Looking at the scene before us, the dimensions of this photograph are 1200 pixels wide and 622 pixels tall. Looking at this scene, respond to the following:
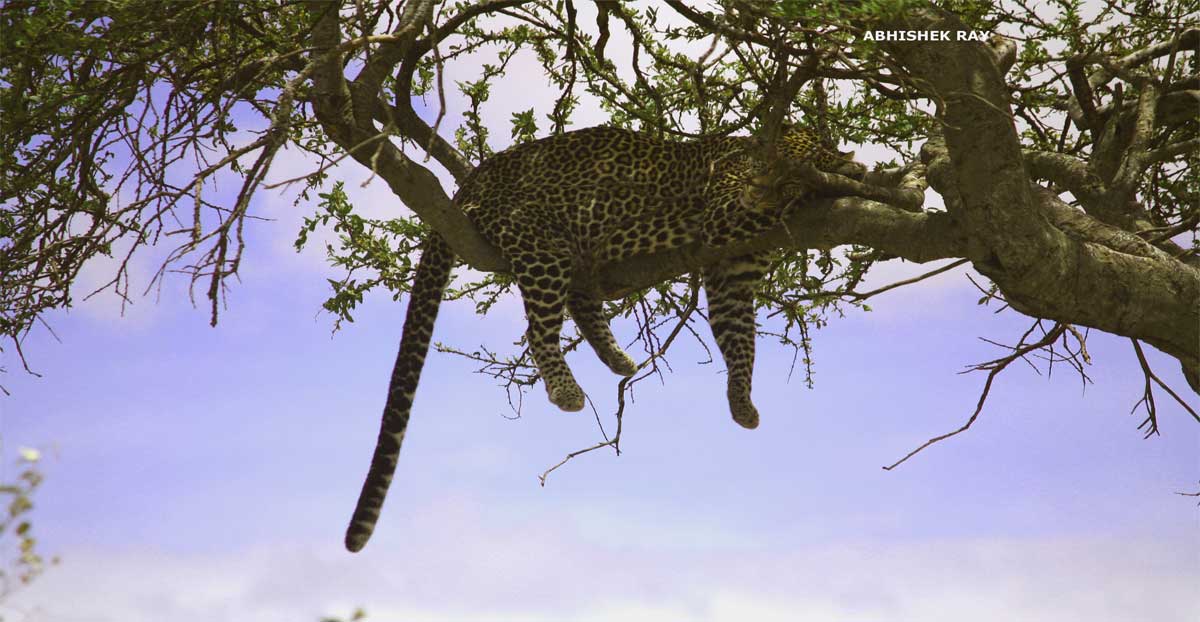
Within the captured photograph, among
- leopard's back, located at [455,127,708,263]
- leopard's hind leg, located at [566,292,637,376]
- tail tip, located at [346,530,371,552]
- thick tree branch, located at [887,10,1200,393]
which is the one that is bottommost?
tail tip, located at [346,530,371,552]

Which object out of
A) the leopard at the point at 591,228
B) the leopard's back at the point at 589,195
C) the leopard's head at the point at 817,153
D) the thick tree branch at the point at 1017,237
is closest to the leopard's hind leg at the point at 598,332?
the leopard at the point at 591,228

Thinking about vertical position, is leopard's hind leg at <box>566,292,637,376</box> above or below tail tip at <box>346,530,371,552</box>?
above

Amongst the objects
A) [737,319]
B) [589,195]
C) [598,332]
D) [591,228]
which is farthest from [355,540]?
[737,319]

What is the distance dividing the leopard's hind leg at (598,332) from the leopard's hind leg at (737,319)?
2.18ft

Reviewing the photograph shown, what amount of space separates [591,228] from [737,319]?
4.27ft

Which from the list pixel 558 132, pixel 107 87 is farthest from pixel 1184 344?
pixel 107 87

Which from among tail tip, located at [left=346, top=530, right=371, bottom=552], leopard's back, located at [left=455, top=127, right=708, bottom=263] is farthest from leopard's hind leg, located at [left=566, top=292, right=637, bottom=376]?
tail tip, located at [left=346, top=530, right=371, bottom=552]

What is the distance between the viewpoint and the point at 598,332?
7578 millimetres

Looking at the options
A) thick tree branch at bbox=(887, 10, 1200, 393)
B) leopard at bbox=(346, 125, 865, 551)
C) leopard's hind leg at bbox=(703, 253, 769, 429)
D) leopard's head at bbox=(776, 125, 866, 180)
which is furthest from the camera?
leopard's hind leg at bbox=(703, 253, 769, 429)

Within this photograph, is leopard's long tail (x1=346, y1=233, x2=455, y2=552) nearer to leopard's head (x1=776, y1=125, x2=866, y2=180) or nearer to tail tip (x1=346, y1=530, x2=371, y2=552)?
tail tip (x1=346, y1=530, x2=371, y2=552)

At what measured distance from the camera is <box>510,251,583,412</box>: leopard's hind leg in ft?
22.4

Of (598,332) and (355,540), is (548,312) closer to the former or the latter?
(598,332)

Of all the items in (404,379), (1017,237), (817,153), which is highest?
(817,153)

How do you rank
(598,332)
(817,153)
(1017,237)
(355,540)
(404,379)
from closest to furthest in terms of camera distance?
(1017,237)
(355,540)
(404,379)
(817,153)
(598,332)
